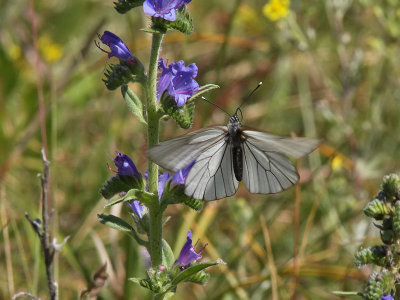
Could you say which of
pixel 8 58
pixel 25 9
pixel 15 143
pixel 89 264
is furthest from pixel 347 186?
pixel 25 9

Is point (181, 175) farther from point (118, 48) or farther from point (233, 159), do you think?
point (118, 48)

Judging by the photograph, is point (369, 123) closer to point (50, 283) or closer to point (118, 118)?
point (118, 118)

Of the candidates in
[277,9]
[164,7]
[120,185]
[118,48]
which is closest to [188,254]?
[120,185]

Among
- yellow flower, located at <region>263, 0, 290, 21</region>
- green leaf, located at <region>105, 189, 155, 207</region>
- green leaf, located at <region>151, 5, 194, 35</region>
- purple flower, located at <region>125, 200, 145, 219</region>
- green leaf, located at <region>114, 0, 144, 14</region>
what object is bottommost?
purple flower, located at <region>125, 200, 145, 219</region>

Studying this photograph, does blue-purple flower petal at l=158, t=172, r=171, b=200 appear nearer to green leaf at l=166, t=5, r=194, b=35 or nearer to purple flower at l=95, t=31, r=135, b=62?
purple flower at l=95, t=31, r=135, b=62

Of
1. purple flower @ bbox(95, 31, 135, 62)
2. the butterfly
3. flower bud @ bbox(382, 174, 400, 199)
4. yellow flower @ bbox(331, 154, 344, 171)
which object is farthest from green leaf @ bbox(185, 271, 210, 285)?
yellow flower @ bbox(331, 154, 344, 171)

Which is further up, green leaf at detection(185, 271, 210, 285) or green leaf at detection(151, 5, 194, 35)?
green leaf at detection(151, 5, 194, 35)
